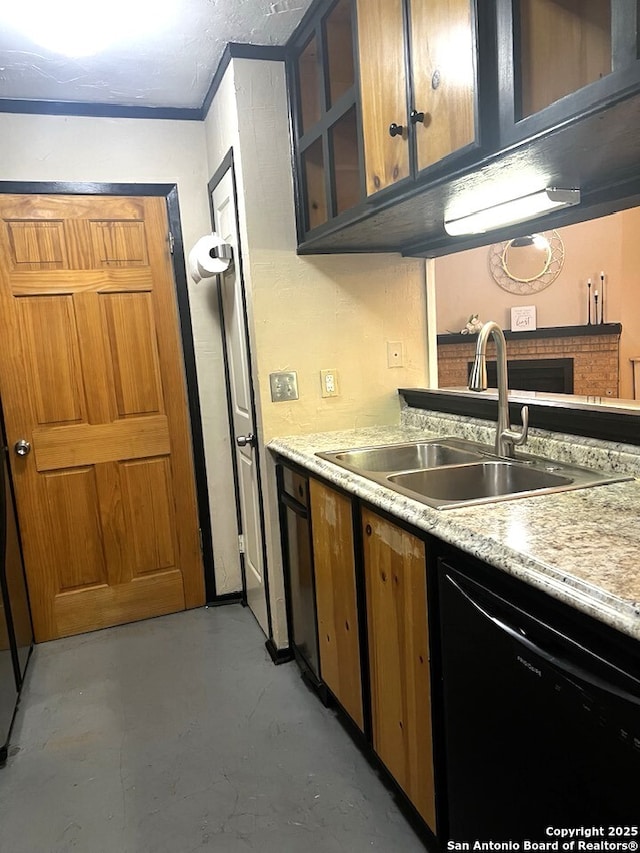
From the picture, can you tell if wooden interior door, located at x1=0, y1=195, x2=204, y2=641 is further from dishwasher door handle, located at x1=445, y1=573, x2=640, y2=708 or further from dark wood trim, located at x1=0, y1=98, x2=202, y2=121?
dishwasher door handle, located at x1=445, y1=573, x2=640, y2=708

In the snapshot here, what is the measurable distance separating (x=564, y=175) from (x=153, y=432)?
2.11 meters

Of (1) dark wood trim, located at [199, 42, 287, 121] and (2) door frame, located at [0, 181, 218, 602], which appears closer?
(1) dark wood trim, located at [199, 42, 287, 121]

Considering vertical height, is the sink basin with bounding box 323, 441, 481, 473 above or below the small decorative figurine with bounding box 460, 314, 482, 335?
below

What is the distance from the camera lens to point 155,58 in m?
2.25

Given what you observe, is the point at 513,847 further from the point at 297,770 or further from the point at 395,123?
the point at 395,123

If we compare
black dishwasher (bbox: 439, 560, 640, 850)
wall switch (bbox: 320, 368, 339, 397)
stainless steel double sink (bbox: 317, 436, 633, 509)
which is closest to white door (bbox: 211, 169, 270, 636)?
wall switch (bbox: 320, 368, 339, 397)

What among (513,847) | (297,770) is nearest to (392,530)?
(513,847)

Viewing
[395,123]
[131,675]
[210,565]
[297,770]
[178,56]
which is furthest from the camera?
[210,565]

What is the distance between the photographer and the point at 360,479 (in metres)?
1.67

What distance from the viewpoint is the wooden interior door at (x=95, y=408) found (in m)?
2.68

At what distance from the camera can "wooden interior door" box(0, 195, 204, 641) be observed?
268cm

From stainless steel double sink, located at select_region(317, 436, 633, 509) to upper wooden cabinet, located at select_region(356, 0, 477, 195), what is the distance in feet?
2.64

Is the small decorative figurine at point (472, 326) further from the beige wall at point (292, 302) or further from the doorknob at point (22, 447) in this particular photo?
the doorknob at point (22, 447)

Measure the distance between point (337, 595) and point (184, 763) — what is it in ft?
2.45
